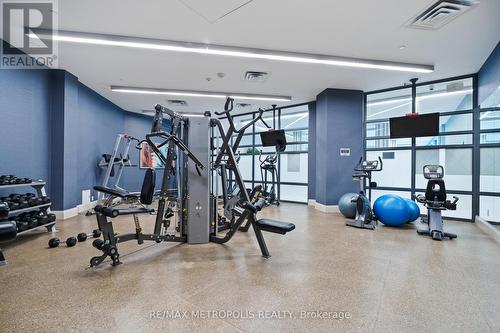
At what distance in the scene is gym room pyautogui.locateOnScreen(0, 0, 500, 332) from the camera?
2078 mm

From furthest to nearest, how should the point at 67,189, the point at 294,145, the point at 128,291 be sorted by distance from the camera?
1. the point at 294,145
2. the point at 67,189
3. the point at 128,291

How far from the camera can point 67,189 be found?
5211mm

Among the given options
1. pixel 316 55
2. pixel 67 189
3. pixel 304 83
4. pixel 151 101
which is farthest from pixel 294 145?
pixel 67 189

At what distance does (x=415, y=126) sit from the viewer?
531cm

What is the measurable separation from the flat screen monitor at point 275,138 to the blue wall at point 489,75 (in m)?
4.27

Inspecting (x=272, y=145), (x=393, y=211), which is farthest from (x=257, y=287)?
(x=272, y=145)

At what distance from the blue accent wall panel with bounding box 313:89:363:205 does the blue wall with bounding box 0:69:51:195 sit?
20.9ft

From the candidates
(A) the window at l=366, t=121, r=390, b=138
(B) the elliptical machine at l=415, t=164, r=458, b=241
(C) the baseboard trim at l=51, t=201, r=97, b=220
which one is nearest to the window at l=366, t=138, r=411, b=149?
(A) the window at l=366, t=121, r=390, b=138

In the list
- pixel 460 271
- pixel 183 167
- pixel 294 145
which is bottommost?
pixel 460 271

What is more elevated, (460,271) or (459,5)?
(459,5)

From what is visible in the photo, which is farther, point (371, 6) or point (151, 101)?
point (151, 101)

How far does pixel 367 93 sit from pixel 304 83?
76.8 inches

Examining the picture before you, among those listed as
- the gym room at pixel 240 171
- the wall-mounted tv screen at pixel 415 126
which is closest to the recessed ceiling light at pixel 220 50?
the gym room at pixel 240 171

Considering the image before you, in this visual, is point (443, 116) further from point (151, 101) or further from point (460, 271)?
point (151, 101)
